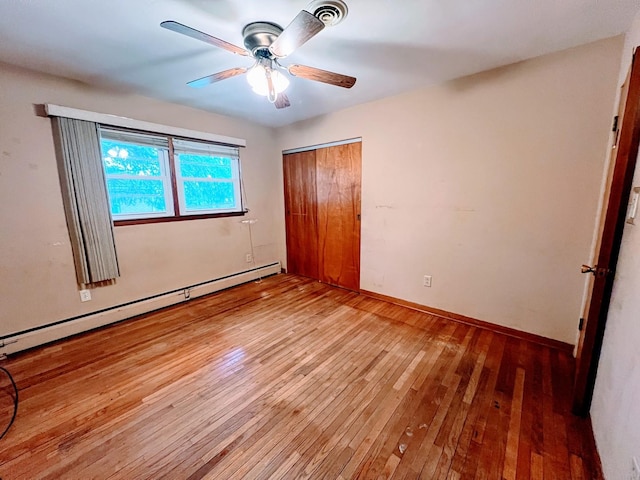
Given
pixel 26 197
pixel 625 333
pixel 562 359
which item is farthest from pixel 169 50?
pixel 562 359

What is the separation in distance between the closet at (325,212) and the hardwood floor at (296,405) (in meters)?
1.14

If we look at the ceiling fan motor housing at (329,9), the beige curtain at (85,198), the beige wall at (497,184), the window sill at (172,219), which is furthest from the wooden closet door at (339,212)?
the beige curtain at (85,198)

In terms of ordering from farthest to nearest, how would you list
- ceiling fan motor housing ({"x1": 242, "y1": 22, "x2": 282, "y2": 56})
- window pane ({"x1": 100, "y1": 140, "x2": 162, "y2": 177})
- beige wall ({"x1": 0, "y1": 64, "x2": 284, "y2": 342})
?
window pane ({"x1": 100, "y1": 140, "x2": 162, "y2": 177})
beige wall ({"x1": 0, "y1": 64, "x2": 284, "y2": 342})
ceiling fan motor housing ({"x1": 242, "y1": 22, "x2": 282, "y2": 56})

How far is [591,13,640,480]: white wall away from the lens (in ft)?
3.14

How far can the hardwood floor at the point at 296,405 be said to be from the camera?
1.21 meters

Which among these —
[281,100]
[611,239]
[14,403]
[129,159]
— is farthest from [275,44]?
[14,403]

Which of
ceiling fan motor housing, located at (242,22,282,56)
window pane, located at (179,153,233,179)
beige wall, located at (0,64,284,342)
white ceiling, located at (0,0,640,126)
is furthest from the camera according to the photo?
window pane, located at (179,153,233,179)

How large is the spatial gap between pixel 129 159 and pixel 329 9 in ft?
8.01

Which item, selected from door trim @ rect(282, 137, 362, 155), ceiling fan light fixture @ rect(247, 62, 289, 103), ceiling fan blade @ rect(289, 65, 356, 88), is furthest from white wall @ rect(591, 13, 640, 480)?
door trim @ rect(282, 137, 362, 155)

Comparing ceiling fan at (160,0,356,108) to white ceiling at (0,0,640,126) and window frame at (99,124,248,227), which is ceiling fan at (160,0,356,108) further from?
window frame at (99,124,248,227)

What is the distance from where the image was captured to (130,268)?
268 cm

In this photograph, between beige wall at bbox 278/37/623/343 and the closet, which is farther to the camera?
the closet

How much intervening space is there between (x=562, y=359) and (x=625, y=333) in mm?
1139

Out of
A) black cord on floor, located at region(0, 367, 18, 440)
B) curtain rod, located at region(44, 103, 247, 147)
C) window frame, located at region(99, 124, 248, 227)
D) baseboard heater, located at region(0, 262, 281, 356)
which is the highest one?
curtain rod, located at region(44, 103, 247, 147)
